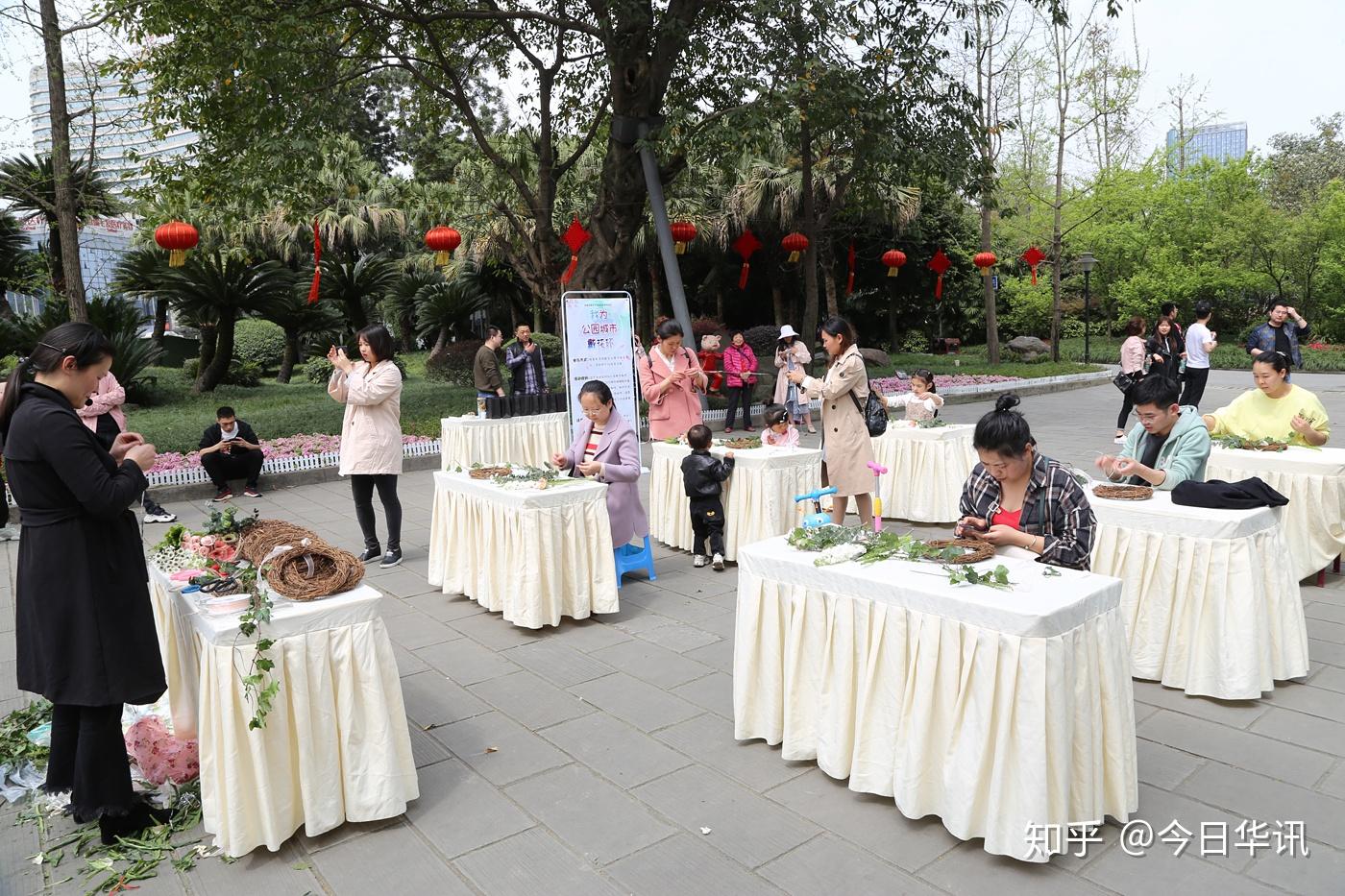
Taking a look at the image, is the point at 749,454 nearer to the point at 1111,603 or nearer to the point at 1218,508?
the point at 1218,508

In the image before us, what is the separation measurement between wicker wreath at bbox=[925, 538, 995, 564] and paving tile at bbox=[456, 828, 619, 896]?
1.58 metres

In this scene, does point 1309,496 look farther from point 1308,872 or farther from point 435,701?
point 435,701

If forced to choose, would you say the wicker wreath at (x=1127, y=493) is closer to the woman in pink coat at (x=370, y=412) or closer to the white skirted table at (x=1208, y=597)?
the white skirted table at (x=1208, y=597)

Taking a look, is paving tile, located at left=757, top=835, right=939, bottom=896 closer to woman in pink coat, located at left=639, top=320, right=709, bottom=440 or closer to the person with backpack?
the person with backpack

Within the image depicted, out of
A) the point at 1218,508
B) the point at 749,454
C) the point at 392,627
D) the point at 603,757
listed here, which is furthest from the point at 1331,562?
the point at 392,627

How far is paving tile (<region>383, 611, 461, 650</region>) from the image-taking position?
5.09 metres

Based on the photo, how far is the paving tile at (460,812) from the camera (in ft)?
10.0

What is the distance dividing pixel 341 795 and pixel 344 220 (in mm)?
26103

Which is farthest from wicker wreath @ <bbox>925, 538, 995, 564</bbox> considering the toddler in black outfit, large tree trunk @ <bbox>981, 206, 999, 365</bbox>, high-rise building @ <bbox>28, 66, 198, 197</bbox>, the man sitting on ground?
large tree trunk @ <bbox>981, 206, 999, 365</bbox>

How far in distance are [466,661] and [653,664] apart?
1.02 meters

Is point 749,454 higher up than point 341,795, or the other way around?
point 749,454

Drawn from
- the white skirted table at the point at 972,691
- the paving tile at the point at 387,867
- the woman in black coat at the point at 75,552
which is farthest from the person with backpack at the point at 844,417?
the woman in black coat at the point at 75,552

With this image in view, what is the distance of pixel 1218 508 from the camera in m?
4.01

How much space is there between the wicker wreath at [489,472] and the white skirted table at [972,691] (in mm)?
2557
